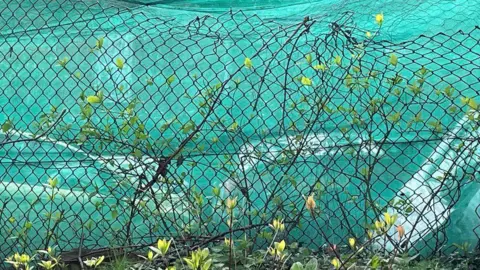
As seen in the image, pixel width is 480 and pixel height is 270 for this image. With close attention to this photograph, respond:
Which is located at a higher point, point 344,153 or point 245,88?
point 245,88

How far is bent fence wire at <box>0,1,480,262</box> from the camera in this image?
3.26m

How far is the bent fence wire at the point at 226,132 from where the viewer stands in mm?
3258

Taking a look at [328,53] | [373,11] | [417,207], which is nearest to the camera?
[417,207]

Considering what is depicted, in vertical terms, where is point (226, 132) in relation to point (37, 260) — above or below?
above

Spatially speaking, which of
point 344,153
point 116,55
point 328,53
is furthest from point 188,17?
point 344,153

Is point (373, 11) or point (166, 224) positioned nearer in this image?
point (166, 224)

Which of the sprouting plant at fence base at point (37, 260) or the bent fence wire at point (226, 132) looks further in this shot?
the bent fence wire at point (226, 132)

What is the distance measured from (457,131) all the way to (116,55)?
68.3 inches

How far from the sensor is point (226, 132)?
3.45m

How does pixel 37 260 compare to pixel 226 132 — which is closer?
pixel 37 260

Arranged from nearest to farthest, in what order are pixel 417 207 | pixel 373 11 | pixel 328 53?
pixel 417 207 < pixel 328 53 < pixel 373 11

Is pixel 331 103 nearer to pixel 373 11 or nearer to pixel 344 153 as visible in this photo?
pixel 344 153

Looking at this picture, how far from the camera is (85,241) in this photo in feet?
11.8

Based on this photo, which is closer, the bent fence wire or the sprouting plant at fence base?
the sprouting plant at fence base
